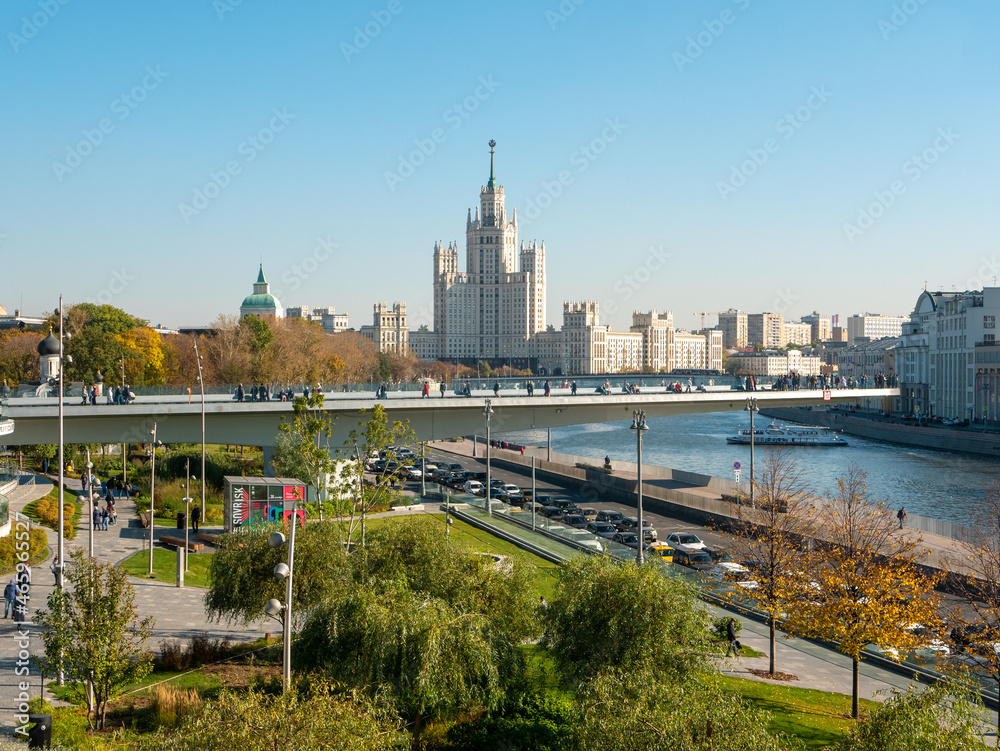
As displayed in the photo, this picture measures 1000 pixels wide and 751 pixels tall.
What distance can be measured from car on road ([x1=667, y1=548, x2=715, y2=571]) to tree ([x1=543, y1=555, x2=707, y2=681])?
13933 mm

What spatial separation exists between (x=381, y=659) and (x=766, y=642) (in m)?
9.81

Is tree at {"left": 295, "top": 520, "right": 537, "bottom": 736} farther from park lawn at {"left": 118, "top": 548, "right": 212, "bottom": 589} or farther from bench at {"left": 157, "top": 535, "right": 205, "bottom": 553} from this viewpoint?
bench at {"left": 157, "top": 535, "right": 205, "bottom": 553}

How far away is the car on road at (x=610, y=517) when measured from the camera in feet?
113

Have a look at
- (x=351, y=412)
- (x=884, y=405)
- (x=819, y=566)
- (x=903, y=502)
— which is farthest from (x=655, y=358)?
(x=819, y=566)

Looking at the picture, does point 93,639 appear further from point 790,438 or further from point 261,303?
point 261,303

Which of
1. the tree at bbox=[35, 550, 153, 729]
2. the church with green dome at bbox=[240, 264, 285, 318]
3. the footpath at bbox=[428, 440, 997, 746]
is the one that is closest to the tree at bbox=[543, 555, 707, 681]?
the footpath at bbox=[428, 440, 997, 746]

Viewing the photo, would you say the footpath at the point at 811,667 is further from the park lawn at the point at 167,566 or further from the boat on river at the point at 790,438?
the boat on river at the point at 790,438

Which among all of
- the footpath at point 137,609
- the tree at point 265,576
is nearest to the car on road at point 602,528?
the footpath at point 137,609

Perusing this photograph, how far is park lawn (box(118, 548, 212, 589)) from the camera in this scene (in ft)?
66.3

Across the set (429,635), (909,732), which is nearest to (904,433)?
(429,635)

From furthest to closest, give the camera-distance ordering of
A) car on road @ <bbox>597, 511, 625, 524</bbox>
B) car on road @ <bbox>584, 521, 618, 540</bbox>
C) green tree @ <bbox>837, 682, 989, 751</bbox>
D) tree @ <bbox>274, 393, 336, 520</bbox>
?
car on road @ <bbox>597, 511, 625, 524</bbox> < car on road @ <bbox>584, 521, 618, 540</bbox> < tree @ <bbox>274, 393, 336, 520</bbox> < green tree @ <bbox>837, 682, 989, 751</bbox>

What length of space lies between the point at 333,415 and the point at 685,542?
12723 millimetres

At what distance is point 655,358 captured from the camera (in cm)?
19775

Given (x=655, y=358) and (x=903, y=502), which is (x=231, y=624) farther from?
(x=655, y=358)
